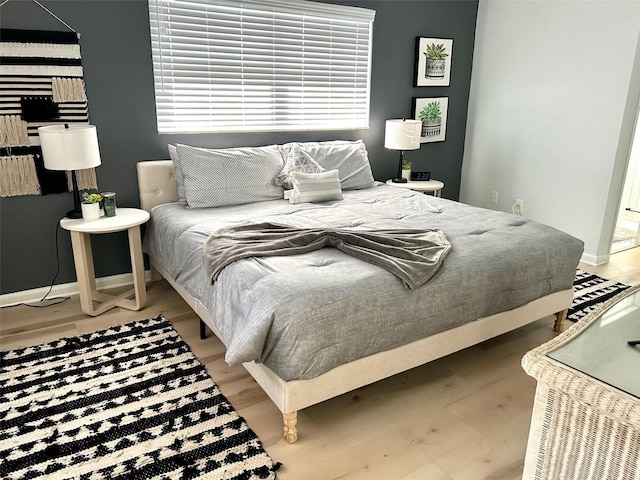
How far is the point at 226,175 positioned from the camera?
10.7 feet

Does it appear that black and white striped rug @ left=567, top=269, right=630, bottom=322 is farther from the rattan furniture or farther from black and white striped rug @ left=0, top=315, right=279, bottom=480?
black and white striped rug @ left=0, top=315, right=279, bottom=480

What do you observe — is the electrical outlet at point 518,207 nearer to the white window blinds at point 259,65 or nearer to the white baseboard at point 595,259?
the white baseboard at point 595,259

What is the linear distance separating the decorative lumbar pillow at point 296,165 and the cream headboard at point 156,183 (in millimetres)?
760

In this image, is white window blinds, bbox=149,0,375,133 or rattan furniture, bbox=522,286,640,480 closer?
rattan furniture, bbox=522,286,640,480

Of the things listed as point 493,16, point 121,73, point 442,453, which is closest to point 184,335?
point 442,453

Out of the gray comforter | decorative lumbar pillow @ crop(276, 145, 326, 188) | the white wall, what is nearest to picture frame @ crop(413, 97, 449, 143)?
the white wall

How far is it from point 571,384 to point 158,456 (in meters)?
1.48

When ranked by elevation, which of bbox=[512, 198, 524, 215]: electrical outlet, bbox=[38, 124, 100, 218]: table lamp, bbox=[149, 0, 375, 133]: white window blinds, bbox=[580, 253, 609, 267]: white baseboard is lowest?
bbox=[580, 253, 609, 267]: white baseboard

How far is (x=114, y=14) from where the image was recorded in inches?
120

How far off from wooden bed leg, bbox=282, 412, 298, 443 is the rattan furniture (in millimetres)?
873

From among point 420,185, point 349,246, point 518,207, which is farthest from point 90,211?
point 518,207

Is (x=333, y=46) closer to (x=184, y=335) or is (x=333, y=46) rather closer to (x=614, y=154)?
(x=614, y=154)

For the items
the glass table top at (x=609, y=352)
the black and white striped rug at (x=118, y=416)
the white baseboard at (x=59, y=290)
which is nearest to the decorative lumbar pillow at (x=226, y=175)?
the white baseboard at (x=59, y=290)

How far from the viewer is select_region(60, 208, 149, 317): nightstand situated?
2.80m
